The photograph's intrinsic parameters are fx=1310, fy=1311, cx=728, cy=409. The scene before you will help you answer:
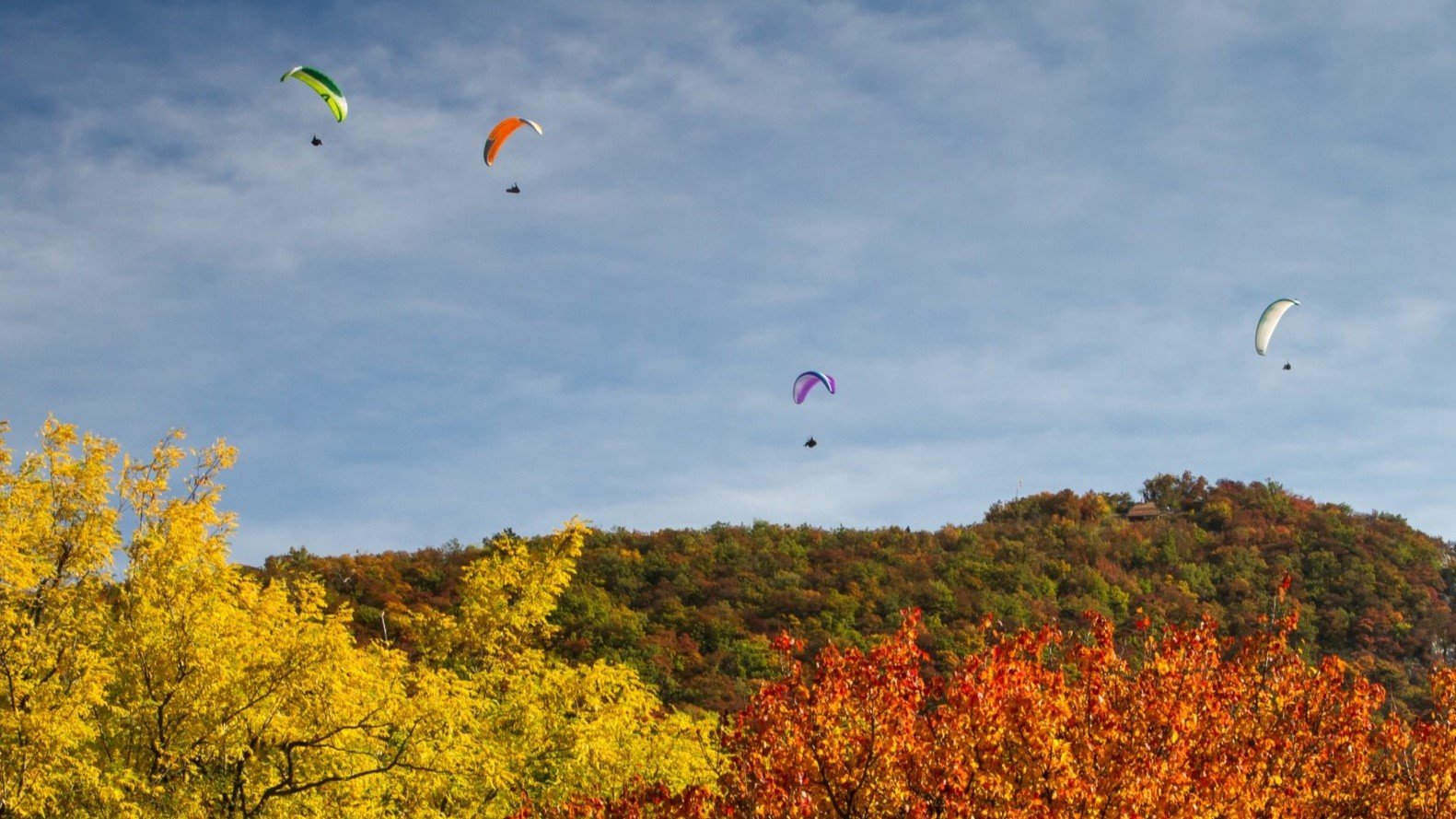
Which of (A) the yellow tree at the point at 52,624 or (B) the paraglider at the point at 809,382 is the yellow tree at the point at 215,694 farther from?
(B) the paraglider at the point at 809,382

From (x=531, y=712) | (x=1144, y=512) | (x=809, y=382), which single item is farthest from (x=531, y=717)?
(x=1144, y=512)

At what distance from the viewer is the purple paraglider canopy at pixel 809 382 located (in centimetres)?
3775

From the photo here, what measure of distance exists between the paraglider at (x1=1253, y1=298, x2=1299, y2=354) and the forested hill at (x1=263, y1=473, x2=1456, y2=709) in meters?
11.5

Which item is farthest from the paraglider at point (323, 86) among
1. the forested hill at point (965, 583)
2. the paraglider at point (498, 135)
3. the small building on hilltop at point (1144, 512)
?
the small building on hilltop at point (1144, 512)

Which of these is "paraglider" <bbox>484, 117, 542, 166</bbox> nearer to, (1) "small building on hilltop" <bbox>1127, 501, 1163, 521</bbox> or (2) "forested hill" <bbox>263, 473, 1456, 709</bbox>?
(2) "forested hill" <bbox>263, 473, 1456, 709</bbox>

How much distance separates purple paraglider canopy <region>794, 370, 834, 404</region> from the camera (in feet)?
124

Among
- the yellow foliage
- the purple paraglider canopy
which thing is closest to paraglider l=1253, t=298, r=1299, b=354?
the purple paraglider canopy

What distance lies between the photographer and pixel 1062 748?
14.7m

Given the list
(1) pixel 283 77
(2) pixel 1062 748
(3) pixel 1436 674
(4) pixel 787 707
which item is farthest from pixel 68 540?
(3) pixel 1436 674

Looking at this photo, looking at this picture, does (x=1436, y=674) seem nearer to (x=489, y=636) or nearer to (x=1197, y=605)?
(x=489, y=636)

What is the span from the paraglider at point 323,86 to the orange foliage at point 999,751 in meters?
20.2

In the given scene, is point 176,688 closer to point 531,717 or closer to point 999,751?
point 531,717

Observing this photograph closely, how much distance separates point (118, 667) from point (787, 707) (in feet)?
32.0

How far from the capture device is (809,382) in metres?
38.5
